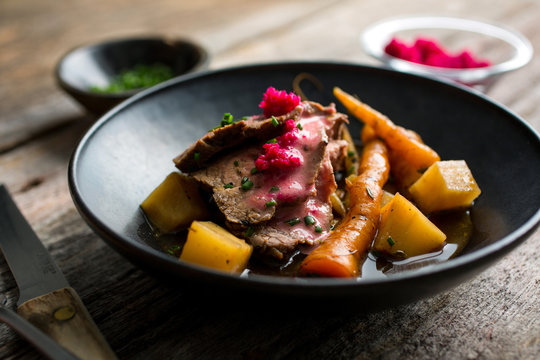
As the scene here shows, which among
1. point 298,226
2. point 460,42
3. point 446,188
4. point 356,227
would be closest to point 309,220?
point 298,226

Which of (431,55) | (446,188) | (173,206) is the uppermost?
(431,55)

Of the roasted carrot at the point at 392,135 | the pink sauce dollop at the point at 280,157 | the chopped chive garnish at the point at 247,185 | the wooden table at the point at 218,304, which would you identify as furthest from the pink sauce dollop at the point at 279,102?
the wooden table at the point at 218,304

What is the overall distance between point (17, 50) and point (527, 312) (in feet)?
15.3

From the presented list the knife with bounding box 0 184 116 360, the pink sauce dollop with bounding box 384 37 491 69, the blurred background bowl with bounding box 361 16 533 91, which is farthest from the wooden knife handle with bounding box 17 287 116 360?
the pink sauce dollop with bounding box 384 37 491 69

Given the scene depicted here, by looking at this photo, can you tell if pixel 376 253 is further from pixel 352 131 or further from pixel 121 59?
pixel 121 59

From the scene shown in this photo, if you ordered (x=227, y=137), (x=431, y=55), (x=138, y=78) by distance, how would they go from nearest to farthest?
(x=227, y=137)
(x=431, y=55)
(x=138, y=78)

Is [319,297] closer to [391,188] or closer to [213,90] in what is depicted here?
[391,188]

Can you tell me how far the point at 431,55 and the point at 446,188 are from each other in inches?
67.0

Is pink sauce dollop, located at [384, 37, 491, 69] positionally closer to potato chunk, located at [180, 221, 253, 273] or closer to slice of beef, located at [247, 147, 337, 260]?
slice of beef, located at [247, 147, 337, 260]

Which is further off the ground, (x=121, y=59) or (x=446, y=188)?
(x=446, y=188)

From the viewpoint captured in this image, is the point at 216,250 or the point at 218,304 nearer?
the point at 218,304

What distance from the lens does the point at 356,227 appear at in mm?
1943

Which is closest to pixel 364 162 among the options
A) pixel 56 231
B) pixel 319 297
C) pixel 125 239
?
pixel 319 297

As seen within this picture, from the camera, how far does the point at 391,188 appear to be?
7.75 ft
